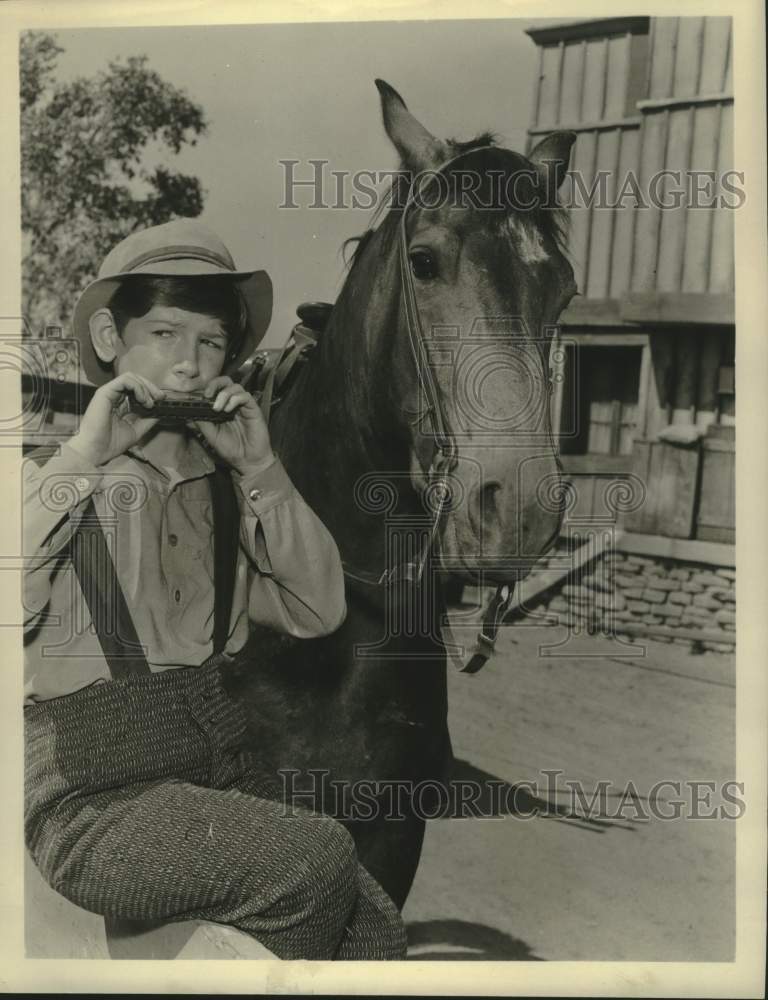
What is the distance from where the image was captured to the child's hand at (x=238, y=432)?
1.94 metres

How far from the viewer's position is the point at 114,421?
6.28 feet

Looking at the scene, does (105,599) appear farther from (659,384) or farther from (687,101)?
(687,101)

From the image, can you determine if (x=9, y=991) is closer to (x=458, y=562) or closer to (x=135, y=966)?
(x=135, y=966)

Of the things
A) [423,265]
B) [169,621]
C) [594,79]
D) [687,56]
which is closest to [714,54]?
[687,56]

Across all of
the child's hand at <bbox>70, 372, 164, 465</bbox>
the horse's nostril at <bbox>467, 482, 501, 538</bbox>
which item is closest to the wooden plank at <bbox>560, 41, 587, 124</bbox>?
the horse's nostril at <bbox>467, 482, 501, 538</bbox>

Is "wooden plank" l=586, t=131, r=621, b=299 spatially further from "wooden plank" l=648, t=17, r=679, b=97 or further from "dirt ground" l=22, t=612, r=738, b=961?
"dirt ground" l=22, t=612, r=738, b=961

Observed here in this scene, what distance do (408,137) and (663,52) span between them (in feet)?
2.37

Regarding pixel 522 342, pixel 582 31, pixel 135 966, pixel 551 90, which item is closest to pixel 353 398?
pixel 522 342

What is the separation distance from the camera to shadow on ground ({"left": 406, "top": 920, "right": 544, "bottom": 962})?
7.77ft

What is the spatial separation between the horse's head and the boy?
0.32 metres

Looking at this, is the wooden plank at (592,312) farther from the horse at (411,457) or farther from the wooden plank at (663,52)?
the wooden plank at (663,52)

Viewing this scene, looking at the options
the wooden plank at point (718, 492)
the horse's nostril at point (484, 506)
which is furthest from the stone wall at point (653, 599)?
the horse's nostril at point (484, 506)

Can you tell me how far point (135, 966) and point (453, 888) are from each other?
0.78 meters

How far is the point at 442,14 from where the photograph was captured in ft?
7.66
